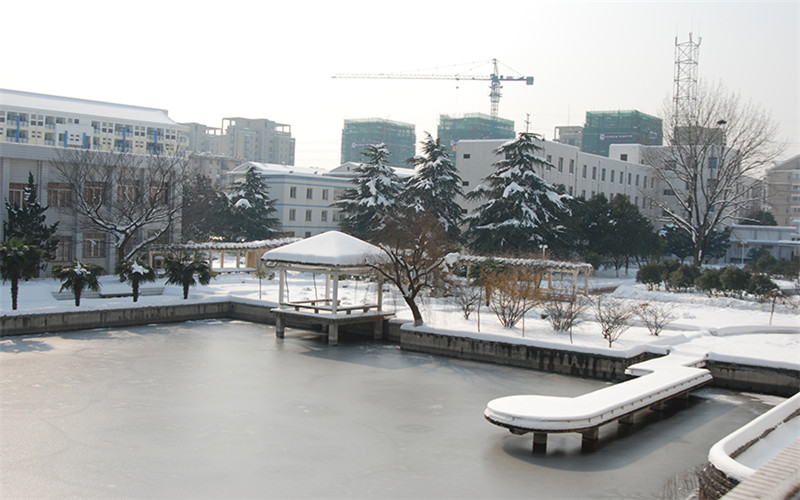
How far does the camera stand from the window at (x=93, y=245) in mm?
31203

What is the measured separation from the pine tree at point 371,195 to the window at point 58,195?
13920 millimetres

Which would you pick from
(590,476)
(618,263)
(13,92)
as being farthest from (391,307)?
(13,92)

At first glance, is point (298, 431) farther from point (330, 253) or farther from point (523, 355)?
point (330, 253)

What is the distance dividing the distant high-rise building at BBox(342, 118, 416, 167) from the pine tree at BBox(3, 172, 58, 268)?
97.6 metres

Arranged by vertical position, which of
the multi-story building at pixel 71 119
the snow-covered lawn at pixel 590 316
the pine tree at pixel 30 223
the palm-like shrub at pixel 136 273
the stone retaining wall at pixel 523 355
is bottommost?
the stone retaining wall at pixel 523 355

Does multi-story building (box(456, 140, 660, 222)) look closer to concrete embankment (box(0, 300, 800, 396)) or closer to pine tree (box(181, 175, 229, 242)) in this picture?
pine tree (box(181, 175, 229, 242))

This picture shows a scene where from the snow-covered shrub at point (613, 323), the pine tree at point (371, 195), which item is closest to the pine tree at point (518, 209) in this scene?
the pine tree at point (371, 195)

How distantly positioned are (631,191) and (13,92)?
41597mm

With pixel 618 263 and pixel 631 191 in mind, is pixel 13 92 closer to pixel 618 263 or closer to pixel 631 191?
pixel 618 263

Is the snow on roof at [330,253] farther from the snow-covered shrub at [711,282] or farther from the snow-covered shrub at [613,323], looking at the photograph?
the snow-covered shrub at [711,282]

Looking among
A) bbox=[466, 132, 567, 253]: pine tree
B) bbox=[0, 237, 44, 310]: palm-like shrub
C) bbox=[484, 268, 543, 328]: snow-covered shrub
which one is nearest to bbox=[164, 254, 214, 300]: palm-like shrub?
bbox=[0, 237, 44, 310]: palm-like shrub

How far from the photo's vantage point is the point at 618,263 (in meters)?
39.3

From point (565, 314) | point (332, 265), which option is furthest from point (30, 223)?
point (565, 314)

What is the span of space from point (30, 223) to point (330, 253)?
14.3 metres
